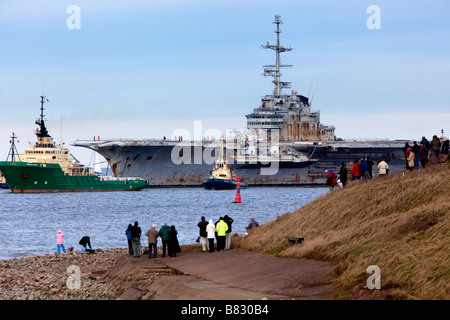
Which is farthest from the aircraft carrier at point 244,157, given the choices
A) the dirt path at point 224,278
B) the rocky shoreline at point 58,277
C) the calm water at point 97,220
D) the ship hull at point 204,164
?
the dirt path at point 224,278

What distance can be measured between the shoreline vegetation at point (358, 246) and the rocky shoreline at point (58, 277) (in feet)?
0.08

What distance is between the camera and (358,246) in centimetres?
1577

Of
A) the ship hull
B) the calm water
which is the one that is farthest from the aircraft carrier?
the calm water

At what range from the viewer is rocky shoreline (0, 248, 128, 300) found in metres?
17.2

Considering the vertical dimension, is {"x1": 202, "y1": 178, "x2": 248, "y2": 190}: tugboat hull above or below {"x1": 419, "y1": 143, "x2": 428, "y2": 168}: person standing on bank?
below

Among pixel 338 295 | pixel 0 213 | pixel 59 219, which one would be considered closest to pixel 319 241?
pixel 338 295

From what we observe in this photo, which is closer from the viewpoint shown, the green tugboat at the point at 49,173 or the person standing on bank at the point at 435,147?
the person standing on bank at the point at 435,147

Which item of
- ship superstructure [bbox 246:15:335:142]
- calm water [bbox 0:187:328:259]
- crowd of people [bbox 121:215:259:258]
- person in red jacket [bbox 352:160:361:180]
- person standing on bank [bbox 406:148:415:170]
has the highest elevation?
ship superstructure [bbox 246:15:335:142]

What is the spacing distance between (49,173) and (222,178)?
→ 1911 centimetres

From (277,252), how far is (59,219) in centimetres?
3000

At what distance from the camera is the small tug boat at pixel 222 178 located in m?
85.8

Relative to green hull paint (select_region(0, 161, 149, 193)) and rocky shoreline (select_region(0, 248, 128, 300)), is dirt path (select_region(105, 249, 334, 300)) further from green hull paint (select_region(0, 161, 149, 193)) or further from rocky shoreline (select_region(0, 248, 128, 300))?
green hull paint (select_region(0, 161, 149, 193))

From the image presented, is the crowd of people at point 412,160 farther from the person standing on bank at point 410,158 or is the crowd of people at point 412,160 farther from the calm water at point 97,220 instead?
the calm water at point 97,220

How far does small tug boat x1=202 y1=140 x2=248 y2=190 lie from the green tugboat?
25.1 feet
